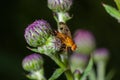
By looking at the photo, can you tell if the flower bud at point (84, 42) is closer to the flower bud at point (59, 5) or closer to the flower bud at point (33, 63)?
the flower bud at point (33, 63)

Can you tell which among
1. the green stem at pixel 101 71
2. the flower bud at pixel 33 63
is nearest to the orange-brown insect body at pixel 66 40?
the flower bud at pixel 33 63

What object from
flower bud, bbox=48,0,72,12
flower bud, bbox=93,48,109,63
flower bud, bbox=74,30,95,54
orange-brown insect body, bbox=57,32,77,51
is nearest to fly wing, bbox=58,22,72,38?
orange-brown insect body, bbox=57,32,77,51

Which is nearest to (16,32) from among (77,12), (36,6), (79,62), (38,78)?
(36,6)

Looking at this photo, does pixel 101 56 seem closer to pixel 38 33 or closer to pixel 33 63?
pixel 33 63

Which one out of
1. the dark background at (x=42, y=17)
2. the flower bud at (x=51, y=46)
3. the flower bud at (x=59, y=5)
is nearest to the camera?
the flower bud at (x=51, y=46)

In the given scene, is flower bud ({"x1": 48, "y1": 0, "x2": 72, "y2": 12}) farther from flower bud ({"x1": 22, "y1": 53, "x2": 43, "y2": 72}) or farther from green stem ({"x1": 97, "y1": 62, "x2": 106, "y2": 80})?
green stem ({"x1": 97, "y1": 62, "x2": 106, "y2": 80})

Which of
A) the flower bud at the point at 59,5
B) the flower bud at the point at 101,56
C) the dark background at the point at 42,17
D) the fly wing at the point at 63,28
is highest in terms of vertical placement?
the flower bud at the point at 59,5

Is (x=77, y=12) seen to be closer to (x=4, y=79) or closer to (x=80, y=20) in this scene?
(x=80, y=20)
